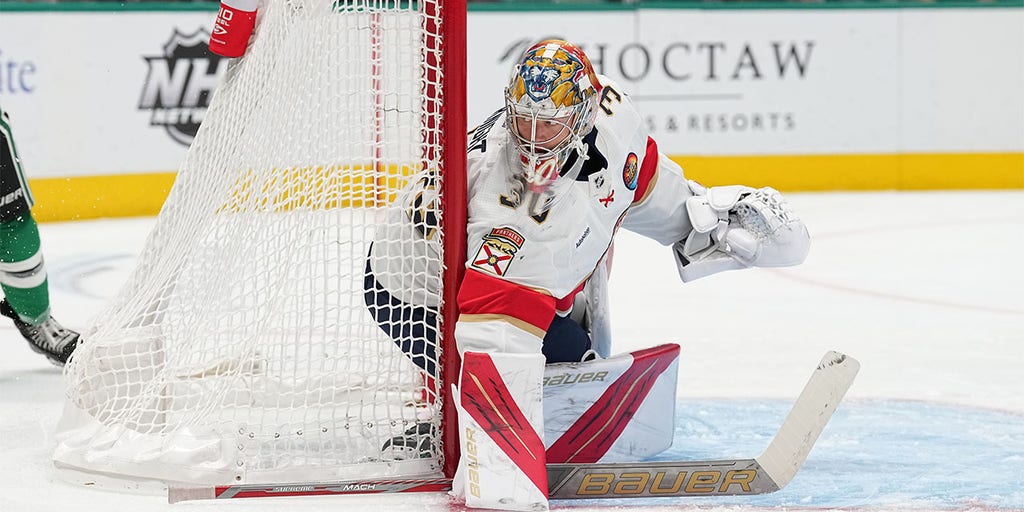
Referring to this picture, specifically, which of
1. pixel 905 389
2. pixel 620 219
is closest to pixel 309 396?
pixel 620 219

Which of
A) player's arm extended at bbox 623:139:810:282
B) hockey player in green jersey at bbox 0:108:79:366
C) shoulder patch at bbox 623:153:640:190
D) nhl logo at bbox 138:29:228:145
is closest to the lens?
shoulder patch at bbox 623:153:640:190

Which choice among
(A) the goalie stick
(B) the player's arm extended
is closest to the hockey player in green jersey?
(A) the goalie stick

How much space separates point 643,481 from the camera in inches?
91.0

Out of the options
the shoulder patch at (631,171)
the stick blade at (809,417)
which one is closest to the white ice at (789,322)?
the stick blade at (809,417)

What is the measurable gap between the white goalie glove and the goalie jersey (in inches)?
8.3

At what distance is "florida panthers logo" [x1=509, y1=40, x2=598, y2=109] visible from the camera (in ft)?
7.16

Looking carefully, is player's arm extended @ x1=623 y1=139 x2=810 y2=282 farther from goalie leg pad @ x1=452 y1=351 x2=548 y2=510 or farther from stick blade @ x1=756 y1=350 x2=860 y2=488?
goalie leg pad @ x1=452 y1=351 x2=548 y2=510

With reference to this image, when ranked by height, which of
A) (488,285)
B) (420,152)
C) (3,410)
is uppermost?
(420,152)

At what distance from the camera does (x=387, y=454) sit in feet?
8.15

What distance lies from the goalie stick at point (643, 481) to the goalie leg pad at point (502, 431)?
113mm

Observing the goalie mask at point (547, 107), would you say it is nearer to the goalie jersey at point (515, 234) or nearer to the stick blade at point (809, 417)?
the goalie jersey at point (515, 234)

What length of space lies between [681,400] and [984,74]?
5.46 m

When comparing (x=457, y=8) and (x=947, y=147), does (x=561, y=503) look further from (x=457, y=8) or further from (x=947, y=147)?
(x=947, y=147)

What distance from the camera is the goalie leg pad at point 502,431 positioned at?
85.0 inches
